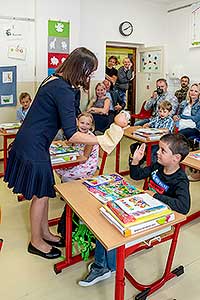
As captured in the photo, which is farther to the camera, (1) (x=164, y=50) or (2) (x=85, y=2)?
(1) (x=164, y=50)

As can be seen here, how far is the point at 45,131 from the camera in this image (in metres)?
1.70

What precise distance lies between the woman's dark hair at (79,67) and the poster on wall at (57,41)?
11.0 ft

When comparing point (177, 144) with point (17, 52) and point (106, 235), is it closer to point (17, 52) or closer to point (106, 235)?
point (106, 235)

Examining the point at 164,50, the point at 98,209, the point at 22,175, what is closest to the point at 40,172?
the point at 22,175

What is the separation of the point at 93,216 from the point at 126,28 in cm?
503

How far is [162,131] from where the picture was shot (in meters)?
3.36

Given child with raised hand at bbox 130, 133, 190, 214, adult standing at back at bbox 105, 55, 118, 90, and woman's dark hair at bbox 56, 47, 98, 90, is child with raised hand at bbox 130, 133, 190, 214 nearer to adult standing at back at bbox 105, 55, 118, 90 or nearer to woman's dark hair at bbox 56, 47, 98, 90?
woman's dark hair at bbox 56, 47, 98, 90

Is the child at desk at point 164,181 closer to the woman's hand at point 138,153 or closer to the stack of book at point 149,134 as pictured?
the woman's hand at point 138,153

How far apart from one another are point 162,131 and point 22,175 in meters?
2.02

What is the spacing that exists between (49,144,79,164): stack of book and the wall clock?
3760mm

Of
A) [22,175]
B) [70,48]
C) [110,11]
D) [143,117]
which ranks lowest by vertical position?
[22,175]

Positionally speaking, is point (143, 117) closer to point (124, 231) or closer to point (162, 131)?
point (162, 131)

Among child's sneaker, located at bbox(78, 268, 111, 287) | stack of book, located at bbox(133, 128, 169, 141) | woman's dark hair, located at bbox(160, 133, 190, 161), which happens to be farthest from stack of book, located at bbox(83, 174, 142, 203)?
stack of book, located at bbox(133, 128, 169, 141)

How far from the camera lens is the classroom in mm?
1751
